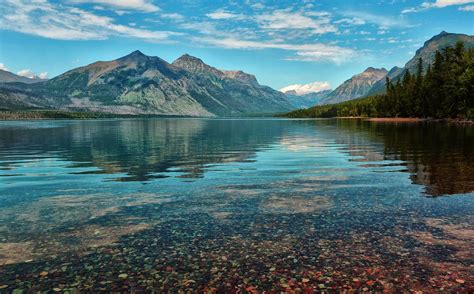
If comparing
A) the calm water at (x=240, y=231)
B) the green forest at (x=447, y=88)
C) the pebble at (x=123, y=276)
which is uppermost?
the green forest at (x=447, y=88)

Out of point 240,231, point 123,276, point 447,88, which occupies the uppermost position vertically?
point 447,88

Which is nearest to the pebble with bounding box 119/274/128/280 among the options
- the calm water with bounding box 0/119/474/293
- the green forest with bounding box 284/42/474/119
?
the calm water with bounding box 0/119/474/293

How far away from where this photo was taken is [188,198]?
89.3 ft

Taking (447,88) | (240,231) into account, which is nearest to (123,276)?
(240,231)

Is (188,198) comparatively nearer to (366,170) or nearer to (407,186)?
(407,186)

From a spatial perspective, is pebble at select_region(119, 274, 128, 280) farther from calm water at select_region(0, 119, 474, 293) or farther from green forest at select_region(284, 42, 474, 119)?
green forest at select_region(284, 42, 474, 119)

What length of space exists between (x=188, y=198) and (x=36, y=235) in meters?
10.9

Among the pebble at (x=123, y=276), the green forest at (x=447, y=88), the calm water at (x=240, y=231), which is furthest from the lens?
the green forest at (x=447, y=88)

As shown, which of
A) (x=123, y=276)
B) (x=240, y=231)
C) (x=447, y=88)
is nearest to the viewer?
(x=123, y=276)

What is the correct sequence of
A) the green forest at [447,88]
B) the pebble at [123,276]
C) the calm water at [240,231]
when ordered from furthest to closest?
the green forest at [447,88], the pebble at [123,276], the calm water at [240,231]

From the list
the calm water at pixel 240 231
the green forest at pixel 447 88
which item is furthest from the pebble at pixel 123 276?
the green forest at pixel 447 88

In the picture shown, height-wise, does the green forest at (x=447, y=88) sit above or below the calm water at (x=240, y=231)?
above

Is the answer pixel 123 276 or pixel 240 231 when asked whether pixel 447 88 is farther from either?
pixel 123 276

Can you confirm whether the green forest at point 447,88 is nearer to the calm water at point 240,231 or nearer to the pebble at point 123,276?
the calm water at point 240,231
